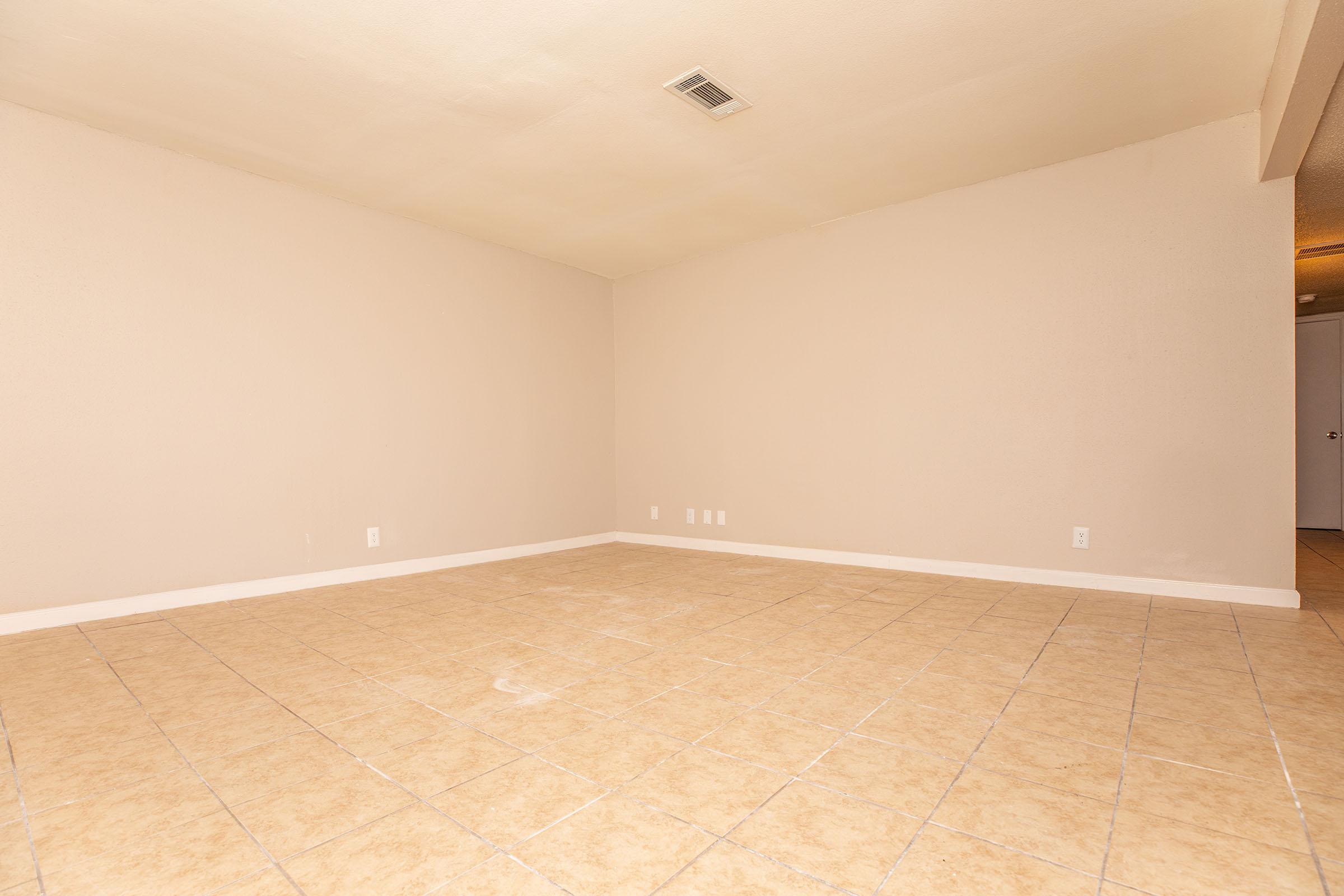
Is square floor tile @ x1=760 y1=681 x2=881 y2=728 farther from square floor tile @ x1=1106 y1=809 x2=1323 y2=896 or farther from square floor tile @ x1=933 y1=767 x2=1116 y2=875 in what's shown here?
square floor tile @ x1=1106 y1=809 x2=1323 y2=896

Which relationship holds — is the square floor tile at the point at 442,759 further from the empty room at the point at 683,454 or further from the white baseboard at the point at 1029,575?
the white baseboard at the point at 1029,575

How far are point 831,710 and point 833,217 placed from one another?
3870mm

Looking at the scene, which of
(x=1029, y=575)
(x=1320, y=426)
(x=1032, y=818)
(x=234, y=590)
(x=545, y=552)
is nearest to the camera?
(x=1032, y=818)

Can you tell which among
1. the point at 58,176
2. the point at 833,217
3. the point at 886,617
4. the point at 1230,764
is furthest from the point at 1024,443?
the point at 58,176

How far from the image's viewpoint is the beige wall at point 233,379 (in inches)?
125

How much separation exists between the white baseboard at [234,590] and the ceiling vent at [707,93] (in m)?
3.63

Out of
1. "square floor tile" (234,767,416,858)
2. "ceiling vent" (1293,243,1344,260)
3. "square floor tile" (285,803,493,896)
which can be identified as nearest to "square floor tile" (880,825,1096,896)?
"square floor tile" (285,803,493,896)

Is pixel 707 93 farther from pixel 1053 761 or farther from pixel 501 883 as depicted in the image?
pixel 501 883

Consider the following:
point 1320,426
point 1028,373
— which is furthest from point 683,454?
point 1320,426

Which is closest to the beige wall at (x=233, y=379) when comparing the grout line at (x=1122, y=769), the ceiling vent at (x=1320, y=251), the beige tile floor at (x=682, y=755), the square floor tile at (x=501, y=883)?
the beige tile floor at (x=682, y=755)

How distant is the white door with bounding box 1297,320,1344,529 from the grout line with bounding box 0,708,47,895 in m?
9.40

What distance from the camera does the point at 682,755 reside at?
1.77 metres

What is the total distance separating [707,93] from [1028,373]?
2.65 m

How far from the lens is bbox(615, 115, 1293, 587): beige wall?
133 inches
